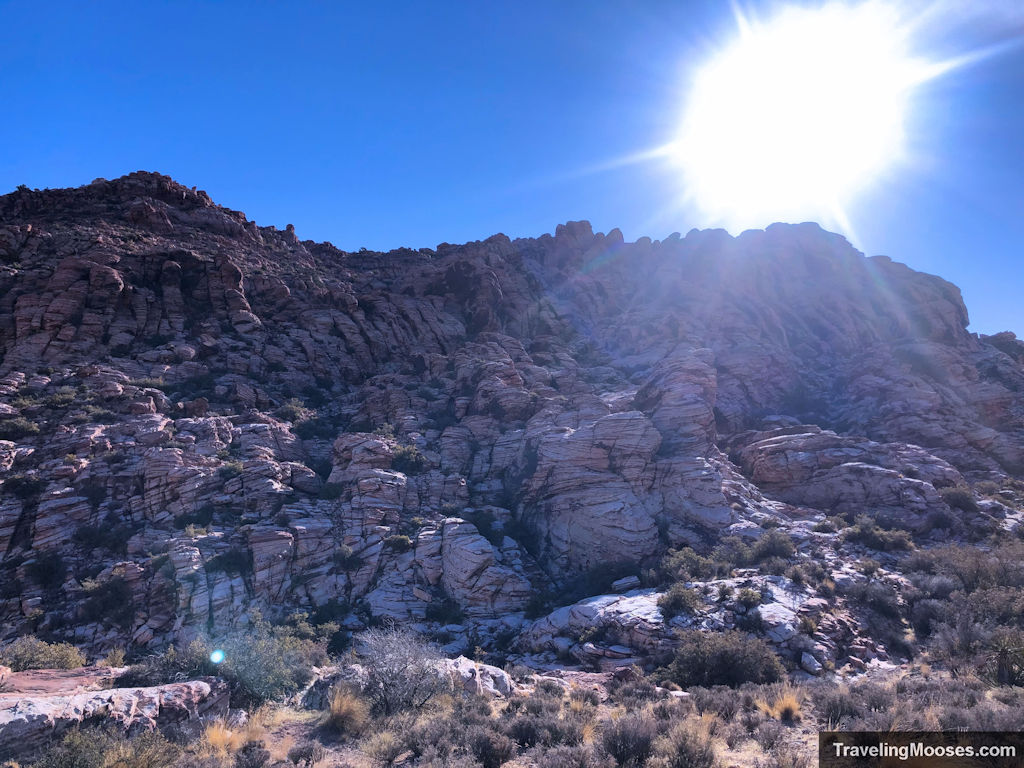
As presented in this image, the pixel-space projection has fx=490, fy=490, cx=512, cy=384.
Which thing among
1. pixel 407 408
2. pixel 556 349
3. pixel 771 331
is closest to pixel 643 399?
pixel 556 349

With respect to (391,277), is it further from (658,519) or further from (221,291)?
(658,519)

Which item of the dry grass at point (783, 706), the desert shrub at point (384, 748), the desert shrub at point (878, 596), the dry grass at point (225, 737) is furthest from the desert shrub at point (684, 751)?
the desert shrub at point (878, 596)

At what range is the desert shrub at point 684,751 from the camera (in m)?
7.53

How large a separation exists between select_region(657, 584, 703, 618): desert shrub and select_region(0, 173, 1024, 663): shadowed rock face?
4505 millimetres

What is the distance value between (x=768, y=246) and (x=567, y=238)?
88.3 ft

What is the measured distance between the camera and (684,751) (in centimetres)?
773

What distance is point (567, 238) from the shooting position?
72.9 m

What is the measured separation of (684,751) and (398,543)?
16.6 metres

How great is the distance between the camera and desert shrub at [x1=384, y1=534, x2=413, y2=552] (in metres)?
22.2

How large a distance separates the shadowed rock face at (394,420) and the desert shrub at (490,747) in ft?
38.3

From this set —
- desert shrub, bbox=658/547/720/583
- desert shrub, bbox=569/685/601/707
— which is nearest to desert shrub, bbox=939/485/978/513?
desert shrub, bbox=658/547/720/583

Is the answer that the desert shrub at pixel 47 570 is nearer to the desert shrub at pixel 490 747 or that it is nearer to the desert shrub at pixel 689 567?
the desert shrub at pixel 490 747

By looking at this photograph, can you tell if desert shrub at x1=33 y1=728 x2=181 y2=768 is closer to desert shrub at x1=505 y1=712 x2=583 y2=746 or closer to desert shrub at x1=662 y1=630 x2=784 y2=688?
desert shrub at x1=505 y1=712 x2=583 y2=746

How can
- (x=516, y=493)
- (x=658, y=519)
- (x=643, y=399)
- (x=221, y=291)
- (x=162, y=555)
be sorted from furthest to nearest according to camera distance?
(x=221, y=291), (x=643, y=399), (x=516, y=493), (x=658, y=519), (x=162, y=555)
